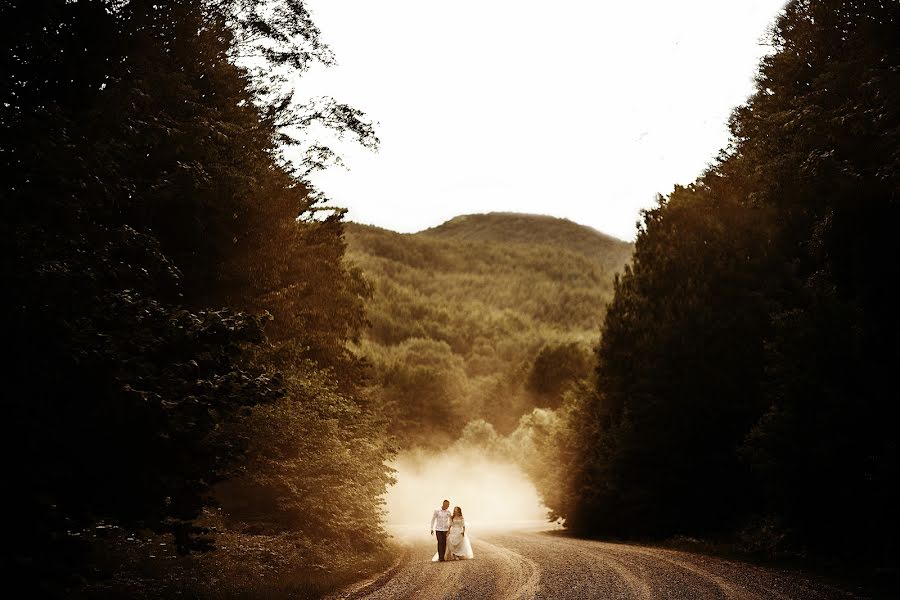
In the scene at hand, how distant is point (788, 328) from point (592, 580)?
24.8 feet

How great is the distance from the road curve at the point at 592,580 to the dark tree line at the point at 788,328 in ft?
7.84

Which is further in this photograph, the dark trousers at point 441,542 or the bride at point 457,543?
the bride at point 457,543

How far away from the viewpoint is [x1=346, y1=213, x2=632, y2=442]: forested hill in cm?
8850

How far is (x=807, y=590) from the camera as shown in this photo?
12.2 m

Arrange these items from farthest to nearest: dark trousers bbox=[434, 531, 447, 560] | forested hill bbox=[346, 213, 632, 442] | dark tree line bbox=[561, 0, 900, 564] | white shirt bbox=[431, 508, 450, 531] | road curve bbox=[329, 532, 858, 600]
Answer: forested hill bbox=[346, 213, 632, 442], white shirt bbox=[431, 508, 450, 531], dark trousers bbox=[434, 531, 447, 560], dark tree line bbox=[561, 0, 900, 564], road curve bbox=[329, 532, 858, 600]

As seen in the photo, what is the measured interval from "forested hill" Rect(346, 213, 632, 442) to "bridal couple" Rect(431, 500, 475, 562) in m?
17.8

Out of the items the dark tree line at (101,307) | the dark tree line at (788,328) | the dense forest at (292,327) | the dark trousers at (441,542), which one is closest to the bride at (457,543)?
the dark trousers at (441,542)

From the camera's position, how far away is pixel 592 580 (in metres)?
13.3

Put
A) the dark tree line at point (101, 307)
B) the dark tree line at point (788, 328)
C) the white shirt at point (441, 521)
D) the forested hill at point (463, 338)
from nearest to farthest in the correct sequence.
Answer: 1. the dark tree line at point (101, 307)
2. the dark tree line at point (788, 328)
3. the white shirt at point (441, 521)
4. the forested hill at point (463, 338)

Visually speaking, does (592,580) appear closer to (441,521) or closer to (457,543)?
(457,543)

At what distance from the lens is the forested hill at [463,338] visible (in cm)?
8850

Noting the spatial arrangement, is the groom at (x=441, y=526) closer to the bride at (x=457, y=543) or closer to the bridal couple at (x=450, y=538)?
the bridal couple at (x=450, y=538)

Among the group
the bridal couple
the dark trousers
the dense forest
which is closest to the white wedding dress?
the bridal couple

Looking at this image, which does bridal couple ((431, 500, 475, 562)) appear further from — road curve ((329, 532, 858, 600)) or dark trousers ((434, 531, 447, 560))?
road curve ((329, 532, 858, 600))
